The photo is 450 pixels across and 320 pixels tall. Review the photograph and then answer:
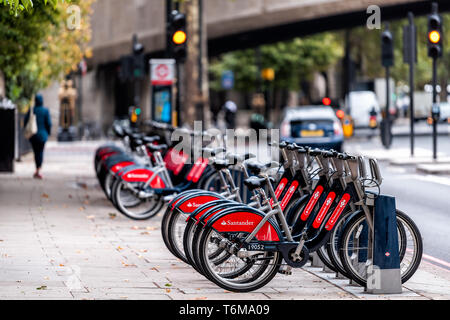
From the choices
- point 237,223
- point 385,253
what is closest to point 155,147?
point 237,223

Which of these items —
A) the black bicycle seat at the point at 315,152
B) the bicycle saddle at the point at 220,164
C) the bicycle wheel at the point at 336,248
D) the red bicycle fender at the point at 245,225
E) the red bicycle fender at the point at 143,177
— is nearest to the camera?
the red bicycle fender at the point at 245,225

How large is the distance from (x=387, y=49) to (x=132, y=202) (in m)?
16.3

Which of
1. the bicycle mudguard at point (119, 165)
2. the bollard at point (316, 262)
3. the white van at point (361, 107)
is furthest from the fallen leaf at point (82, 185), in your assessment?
the white van at point (361, 107)

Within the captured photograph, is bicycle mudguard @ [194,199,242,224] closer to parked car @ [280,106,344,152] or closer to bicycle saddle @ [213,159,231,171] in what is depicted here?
bicycle saddle @ [213,159,231,171]

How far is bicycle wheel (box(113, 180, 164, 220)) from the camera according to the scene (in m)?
13.4

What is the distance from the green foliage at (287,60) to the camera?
187 feet

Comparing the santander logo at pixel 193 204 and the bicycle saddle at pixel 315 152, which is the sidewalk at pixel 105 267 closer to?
the santander logo at pixel 193 204

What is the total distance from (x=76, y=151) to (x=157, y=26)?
27.8ft

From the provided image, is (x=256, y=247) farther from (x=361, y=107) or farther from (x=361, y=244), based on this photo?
(x=361, y=107)

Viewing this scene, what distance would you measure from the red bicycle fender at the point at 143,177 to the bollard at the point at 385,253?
5.63m

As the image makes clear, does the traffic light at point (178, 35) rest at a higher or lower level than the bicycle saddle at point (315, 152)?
higher
